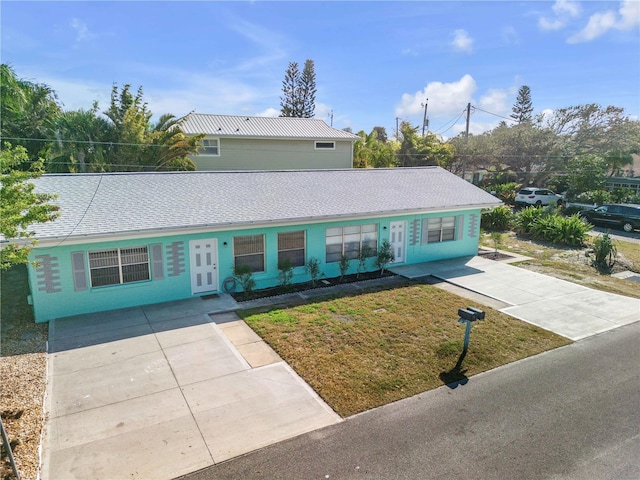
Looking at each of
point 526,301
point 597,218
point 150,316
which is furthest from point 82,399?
point 597,218

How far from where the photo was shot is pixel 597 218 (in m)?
27.1

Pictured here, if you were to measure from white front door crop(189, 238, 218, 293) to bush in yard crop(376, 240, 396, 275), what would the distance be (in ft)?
20.3

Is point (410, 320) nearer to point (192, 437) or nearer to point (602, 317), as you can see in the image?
point (602, 317)

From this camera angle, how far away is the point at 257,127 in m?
28.0

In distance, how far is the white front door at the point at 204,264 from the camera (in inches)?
509

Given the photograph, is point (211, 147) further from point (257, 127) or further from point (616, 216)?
point (616, 216)

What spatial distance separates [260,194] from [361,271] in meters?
4.82

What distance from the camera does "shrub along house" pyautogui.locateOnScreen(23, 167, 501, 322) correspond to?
37.5 feet

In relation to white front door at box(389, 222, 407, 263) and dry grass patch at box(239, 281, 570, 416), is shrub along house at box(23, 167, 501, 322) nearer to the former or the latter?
white front door at box(389, 222, 407, 263)

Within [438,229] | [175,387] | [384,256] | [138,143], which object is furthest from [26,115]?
[438,229]

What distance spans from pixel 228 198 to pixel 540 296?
1104 cm

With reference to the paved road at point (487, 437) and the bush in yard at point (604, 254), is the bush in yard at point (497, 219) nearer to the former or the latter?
the bush in yard at point (604, 254)

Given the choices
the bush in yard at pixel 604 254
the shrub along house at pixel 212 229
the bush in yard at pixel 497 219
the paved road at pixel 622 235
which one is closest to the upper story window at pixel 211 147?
the shrub along house at pixel 212 229

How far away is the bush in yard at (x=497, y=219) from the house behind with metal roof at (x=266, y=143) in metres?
10.1
